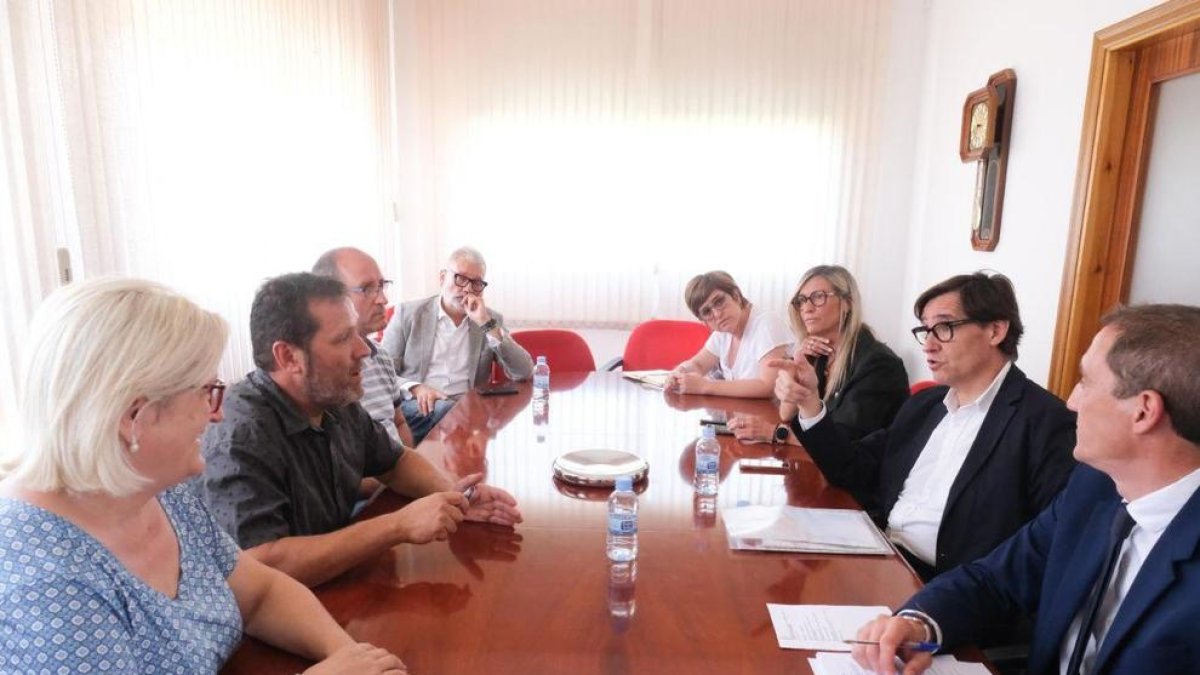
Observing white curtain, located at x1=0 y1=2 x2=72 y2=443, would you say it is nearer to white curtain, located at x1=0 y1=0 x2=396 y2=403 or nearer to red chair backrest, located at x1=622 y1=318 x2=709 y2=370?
white curtain, located at x1=0 y1=0 x2=396 y2=403

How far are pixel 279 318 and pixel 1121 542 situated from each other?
173 centimetres

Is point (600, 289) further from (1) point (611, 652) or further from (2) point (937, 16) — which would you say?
(1) point (611, 652)

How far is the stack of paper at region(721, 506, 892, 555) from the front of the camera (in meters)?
1.53

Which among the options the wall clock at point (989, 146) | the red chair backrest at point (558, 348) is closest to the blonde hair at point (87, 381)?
the red chair backrest at point (558, 348)

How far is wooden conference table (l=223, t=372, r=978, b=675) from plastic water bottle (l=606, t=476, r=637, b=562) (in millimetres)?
29

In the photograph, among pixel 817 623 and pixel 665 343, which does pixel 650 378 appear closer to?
pixel 665 343

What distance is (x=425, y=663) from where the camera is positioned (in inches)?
43.7

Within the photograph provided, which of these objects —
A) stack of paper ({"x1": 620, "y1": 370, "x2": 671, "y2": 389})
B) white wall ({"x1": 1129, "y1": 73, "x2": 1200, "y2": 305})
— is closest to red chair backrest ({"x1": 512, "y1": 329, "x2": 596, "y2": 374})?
stack of paper ({"x1": 620, "y1": 370, "x2": 671, "y2": 389})

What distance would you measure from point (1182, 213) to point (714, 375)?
1.92 meters

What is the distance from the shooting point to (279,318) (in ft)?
5.19

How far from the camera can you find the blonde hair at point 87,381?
917 millimetres

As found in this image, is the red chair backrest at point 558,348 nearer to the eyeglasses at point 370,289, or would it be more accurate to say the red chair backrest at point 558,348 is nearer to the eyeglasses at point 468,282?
the eyeglasses at point 468,282

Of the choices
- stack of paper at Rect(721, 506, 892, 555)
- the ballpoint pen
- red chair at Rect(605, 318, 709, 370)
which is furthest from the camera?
red chair at Rect(605, 318, 709, 370)

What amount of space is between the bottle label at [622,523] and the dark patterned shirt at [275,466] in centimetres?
66
